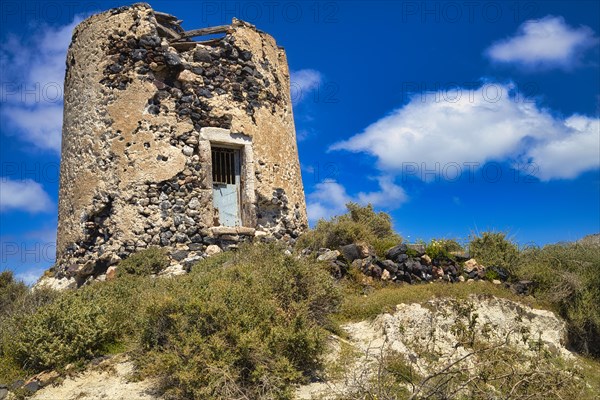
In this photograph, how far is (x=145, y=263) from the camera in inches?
444

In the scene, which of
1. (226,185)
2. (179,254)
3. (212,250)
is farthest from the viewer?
(226,185)

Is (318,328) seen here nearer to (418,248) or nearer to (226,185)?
(418,248)

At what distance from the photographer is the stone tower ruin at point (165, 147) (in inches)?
482

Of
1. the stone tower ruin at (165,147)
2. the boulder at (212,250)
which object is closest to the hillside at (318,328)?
the boulder at (212,250)

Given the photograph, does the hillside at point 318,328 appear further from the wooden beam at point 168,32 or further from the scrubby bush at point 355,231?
the wooden beam at point 168,32

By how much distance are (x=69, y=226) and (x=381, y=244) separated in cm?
756

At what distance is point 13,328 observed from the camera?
311 inches

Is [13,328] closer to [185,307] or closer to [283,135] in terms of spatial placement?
[185,307]

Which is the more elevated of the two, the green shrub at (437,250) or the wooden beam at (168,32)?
the wooden beam at (168,32)

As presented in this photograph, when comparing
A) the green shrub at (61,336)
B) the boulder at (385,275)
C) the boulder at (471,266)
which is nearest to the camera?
the green shrub at (61,336)

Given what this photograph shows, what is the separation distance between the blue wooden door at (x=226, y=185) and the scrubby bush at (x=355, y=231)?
192cm

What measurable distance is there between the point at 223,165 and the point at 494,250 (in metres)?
6.81

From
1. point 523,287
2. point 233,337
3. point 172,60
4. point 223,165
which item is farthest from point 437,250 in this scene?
point 172,60

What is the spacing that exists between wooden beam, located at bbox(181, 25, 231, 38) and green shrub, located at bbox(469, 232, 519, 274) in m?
8.26
